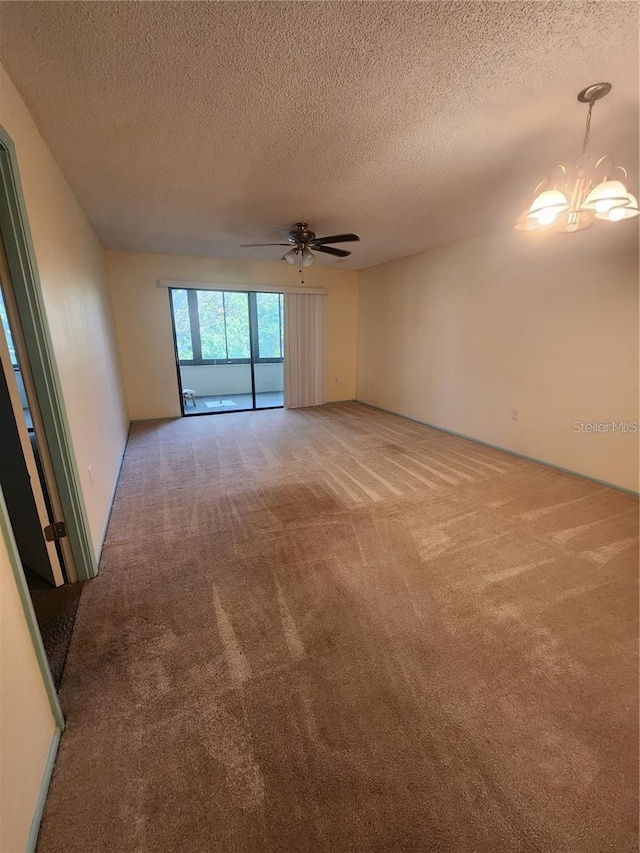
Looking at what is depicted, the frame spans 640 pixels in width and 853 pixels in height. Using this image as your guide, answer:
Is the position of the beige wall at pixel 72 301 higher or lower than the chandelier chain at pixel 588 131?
lower

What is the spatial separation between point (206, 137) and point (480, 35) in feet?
4.71

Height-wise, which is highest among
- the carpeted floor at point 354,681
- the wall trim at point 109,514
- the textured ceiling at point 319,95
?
the textured ceiling at point 319,95

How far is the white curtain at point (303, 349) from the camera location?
5.37 m

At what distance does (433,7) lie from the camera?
114 centimetres

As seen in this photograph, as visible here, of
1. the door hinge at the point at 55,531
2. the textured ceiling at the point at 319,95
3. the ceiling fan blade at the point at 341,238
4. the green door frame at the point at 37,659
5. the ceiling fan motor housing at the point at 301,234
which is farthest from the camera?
the ceiling fan motor housing at the point at 301,234

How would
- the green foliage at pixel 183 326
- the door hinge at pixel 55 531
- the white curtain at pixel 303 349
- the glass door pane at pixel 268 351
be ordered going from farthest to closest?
the glass door pane at pixel 268 351 < the green foliage at pixel 183 326 < the white curtain at pixel 303 349 < the door hinge at pixel 55 531

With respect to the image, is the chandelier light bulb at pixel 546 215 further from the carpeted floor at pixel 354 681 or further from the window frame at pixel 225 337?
the window frame at pixel 225 337

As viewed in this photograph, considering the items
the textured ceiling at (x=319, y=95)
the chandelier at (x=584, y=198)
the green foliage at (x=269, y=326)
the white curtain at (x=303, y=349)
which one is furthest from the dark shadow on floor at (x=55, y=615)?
the green foliage at (x=269, y=326)

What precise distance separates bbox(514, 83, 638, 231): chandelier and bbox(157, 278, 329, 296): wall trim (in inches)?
150

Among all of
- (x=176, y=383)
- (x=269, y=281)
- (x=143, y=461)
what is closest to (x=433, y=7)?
(x=143, y=461)

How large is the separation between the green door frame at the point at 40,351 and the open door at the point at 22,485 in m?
0.08

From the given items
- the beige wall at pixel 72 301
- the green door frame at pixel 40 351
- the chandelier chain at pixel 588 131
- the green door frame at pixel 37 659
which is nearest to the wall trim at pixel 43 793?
the green door frame at pixel 37 659

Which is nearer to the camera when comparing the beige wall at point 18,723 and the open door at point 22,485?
the beige wall at point 18,723

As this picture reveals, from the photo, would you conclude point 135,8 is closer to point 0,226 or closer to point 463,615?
point 0,226
